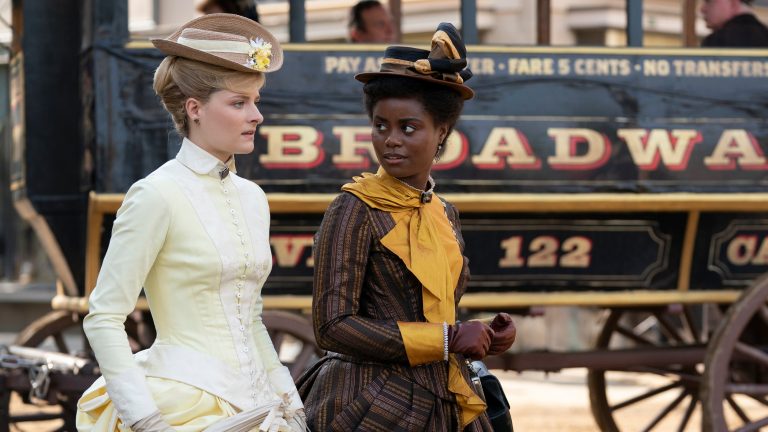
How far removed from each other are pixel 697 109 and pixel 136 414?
380 cm

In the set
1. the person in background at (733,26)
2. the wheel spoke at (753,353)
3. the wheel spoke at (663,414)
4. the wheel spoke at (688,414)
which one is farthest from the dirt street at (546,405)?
the person in background at (733,26)

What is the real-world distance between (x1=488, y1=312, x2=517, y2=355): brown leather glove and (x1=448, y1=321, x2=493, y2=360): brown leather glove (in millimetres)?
35

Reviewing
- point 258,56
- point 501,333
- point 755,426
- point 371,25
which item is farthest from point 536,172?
point 258,56

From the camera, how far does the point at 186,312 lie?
2766 millimetres

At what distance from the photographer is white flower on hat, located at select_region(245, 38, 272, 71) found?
2875 mm

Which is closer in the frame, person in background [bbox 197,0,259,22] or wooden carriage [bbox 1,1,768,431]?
wooden carriage [bbox 1,1,768,431]

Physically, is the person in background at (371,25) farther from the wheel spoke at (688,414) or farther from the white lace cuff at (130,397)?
the white lace cuff at (130,397)

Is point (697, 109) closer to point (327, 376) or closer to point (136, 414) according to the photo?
point (327, 376)

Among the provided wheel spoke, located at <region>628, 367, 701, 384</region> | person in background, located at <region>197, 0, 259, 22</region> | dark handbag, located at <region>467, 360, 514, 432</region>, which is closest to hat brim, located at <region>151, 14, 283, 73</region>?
dark handbag, located at <region>467, 360, 514, 432</region>

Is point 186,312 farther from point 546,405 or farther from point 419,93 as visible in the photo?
point 546,405

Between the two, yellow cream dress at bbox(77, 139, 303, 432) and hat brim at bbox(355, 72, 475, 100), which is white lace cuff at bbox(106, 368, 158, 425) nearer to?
yellow cream dress at bbox(77, 139, 303, 432)

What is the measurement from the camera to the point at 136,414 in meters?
2.60

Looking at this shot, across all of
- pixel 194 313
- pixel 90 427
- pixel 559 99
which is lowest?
pixel 90 427

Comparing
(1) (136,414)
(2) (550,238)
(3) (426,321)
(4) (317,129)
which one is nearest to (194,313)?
(1) (136,414)
